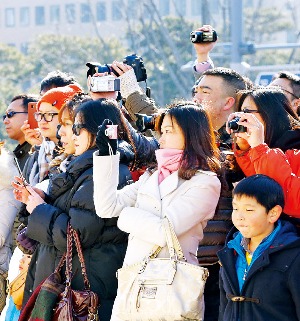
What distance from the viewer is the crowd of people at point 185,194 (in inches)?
221

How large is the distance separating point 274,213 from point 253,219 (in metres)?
0.11

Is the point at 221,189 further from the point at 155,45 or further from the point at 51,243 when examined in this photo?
the point at 155,45

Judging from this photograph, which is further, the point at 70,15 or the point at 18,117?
the point at 70,15

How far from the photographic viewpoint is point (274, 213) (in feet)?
18.5

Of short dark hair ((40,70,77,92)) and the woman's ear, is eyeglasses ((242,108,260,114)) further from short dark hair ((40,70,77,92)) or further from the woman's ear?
short dark hair ((40,70,77,92))

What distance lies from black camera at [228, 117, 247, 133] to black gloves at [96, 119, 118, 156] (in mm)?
652

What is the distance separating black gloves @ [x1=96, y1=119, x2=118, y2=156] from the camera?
239 inches

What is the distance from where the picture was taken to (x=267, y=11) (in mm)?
53500

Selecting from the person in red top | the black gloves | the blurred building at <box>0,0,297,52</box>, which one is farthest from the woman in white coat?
the blurred building at <box>0,0,297,52</box>

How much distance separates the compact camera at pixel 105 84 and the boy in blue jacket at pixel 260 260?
1723 millimetres

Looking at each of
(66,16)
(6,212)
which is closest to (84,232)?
(6,212)

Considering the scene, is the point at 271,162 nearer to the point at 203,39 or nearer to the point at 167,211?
the point at 167,211

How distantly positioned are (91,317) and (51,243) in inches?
20.6

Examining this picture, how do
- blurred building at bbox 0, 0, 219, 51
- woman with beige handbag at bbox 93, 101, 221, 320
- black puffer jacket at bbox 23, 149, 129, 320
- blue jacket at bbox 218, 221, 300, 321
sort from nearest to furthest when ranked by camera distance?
blue jacket at bbox 218, 221, 300, 321 < woman with beige handbag at bbox 93, 101, 221, 320 < black puffer jacket at bbox 23, 149, 129, 320 < blurred building at bbox 0, 0, 219, 51
